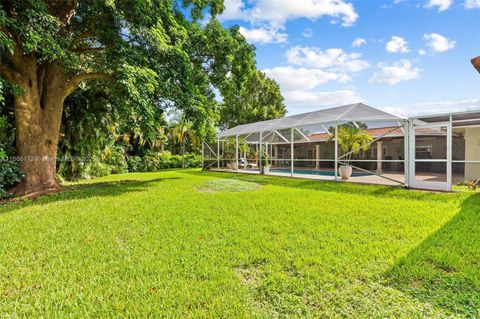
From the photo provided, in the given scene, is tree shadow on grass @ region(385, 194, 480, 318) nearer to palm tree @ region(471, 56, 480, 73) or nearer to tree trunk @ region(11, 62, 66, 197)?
palm tree @ region(471, 56, 480, 73)

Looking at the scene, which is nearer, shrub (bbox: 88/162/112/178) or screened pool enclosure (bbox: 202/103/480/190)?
screened pool enclosure (bbox: 202/103/480/190)

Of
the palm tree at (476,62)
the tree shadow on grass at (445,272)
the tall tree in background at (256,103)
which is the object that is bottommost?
the tree shadow on grass at (445,272)

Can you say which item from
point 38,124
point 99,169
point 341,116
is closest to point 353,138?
point 341,116

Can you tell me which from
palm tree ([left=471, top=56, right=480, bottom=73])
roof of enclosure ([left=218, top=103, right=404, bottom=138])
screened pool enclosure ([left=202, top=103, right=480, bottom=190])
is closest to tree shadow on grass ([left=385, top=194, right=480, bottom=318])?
palm tree ([left=471, top=56, right=480, bottom=73])

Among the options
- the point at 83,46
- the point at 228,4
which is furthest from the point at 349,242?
the point at 228,4

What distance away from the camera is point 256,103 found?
35.3 m

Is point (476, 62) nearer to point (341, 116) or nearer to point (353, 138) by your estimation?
point (341, 116)

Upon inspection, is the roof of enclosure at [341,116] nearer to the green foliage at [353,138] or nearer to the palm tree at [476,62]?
the green foliage at [353,138]

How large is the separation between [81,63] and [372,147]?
20806 mm

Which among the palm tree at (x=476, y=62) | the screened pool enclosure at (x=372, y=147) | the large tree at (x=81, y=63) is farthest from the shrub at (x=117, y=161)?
the palm tree at (x=476, y=62)

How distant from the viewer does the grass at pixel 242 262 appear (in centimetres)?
255

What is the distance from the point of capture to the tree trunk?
8773 millimetres

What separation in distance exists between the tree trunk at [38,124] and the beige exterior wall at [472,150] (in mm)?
19407

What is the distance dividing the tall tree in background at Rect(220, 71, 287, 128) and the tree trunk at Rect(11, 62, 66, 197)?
2543cm
